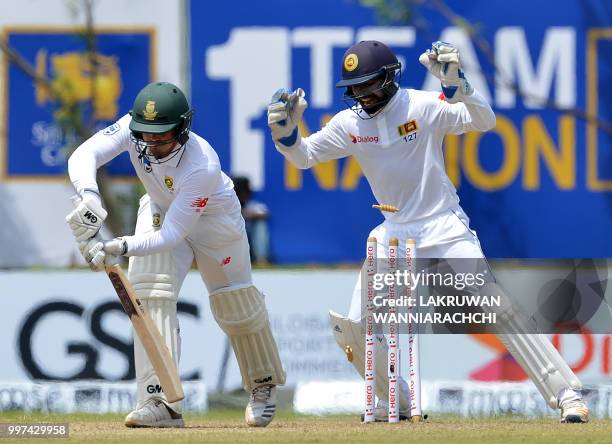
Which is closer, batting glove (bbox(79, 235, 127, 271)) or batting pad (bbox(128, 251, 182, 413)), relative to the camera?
batting glove (bbox(79, 235, 127, 271))

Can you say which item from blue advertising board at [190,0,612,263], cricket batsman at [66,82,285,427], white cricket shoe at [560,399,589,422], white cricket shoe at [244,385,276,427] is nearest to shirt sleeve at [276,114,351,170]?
cricket batsman at [66,82,285,427]

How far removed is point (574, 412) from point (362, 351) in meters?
1.00

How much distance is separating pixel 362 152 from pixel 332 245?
235 inches

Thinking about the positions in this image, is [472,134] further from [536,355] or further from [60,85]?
[536,355]

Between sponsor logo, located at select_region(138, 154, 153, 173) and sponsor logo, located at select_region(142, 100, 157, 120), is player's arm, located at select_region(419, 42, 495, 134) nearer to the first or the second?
sponsor logo, located at select_region(142, 100, 157, 120)

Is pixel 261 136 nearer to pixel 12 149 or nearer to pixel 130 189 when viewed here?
pixel 130 189

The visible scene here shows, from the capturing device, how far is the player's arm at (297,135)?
7387 millimetres

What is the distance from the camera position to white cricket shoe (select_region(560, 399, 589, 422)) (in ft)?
23.6

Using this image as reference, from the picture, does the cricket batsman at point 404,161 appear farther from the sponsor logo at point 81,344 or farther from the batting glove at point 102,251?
the sponsor logo at point 81,344

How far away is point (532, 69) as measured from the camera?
13.5 metres

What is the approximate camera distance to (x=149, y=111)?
23.4 ft

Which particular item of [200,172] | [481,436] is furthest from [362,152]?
[481,436]

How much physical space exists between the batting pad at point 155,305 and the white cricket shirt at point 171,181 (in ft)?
0.82

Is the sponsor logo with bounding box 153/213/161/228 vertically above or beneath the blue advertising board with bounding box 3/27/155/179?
beneath
